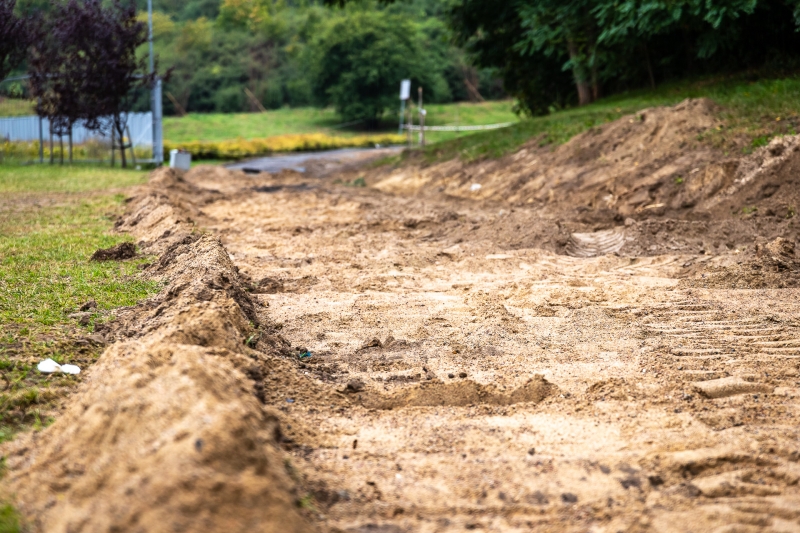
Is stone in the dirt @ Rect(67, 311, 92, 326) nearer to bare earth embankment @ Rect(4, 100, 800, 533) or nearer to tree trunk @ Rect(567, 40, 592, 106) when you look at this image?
bare earth embankment @ Rect(4, 100, 800, 533)

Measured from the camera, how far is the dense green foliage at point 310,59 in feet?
148

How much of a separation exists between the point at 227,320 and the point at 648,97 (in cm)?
1356

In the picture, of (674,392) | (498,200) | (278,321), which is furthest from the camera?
(498,200)

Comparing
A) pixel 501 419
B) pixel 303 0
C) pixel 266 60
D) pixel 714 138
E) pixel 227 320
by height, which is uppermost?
pixel 303 0

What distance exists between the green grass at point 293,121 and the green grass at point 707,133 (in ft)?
64.5

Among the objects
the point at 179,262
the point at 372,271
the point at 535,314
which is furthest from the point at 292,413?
the point at 372,271

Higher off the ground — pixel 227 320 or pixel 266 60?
pixel 266 60

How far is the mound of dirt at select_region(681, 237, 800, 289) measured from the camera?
7105mm

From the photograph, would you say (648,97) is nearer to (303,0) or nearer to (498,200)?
(498,200)

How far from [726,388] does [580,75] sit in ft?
51.0

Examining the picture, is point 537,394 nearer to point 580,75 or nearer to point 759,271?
point 759,271

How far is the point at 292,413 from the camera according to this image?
4.14m

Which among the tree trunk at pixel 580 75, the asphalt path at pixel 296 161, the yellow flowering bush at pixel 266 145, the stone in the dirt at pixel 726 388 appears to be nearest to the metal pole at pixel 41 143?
the yellow flowering bush at pixel 266 145

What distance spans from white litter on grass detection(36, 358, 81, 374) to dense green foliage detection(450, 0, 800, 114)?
10.9 m
